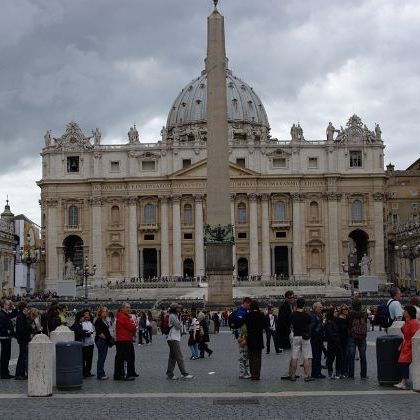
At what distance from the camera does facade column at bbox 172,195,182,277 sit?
92438 mm

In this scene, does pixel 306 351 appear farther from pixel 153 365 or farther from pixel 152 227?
pixel 152 227

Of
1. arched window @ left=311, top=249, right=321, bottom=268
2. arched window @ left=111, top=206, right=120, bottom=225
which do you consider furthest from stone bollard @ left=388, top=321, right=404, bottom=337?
arched window @ left=111, top=206, right=120, bottom=225

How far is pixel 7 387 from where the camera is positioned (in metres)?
15.8

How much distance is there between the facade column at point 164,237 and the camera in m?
Result: 92.8

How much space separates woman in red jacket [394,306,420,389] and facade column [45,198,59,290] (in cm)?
7927

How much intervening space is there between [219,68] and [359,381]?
21.7m

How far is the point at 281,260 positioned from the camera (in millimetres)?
94938

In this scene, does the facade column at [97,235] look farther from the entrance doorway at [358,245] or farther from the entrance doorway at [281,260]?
the entrance doorway at [358,245]

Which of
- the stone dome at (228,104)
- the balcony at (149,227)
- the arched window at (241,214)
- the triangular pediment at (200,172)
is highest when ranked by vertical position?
the stone dome at (228,104)

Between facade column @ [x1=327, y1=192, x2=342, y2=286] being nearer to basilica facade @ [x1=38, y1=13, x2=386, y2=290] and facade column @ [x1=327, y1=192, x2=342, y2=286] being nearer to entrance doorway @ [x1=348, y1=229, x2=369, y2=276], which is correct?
basilica facade @ [x1=38, y1=13, x2=386, y2=290]

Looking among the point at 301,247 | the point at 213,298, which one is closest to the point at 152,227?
the point at 301,247

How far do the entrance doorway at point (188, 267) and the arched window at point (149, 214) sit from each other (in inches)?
208

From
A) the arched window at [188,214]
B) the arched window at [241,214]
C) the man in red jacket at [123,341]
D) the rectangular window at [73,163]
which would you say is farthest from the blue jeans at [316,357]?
the rectangular window at [73,163]

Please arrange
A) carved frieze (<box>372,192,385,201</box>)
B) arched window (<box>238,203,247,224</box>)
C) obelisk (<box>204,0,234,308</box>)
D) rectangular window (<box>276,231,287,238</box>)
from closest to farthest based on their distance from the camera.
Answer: obelisk (<box>204,0,234,308</box>)
carved frieze (<box>372,192,385,201</box>)
rectangular window (<box>276,231,287,238</box>)
arched window (<box>238,203,247,224</box>)
